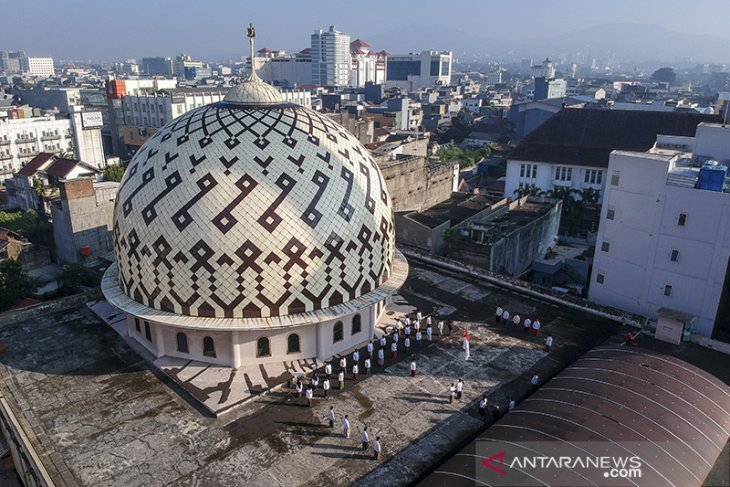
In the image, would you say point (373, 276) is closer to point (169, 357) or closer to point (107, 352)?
point (169, 357)

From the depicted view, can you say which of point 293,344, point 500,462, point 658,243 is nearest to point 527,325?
point 658,243

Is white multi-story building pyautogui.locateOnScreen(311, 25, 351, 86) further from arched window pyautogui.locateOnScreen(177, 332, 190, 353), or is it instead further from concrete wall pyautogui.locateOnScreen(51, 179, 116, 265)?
arched window pyautogui.locateOnScreen(177, 332, 190, 353)

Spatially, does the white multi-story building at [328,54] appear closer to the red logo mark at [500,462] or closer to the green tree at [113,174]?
the green tree at [113,174]

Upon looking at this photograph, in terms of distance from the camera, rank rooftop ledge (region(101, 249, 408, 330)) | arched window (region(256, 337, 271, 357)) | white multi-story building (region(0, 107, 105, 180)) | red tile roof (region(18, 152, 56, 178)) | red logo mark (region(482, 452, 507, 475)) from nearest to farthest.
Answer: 1. red logo mark (region(482, 452, 507, 475))
2. rooftop ledge (region(101, 249, 408, 330))
3. arched window (region(256, 337, 271, 357))
4. red tile roof (region(18, 152, 56, 178))
5. white multi-story building (region(0, 107, 105, 180))

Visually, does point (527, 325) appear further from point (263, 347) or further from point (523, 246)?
point (523, 246)

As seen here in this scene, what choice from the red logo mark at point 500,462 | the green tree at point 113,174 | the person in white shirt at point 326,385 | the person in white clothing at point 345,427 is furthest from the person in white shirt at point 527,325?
the green tree at point 113,174

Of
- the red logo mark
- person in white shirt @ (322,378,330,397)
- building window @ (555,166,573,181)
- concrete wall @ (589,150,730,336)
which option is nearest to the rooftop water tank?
concrete wall @ (589,150,730,336)
